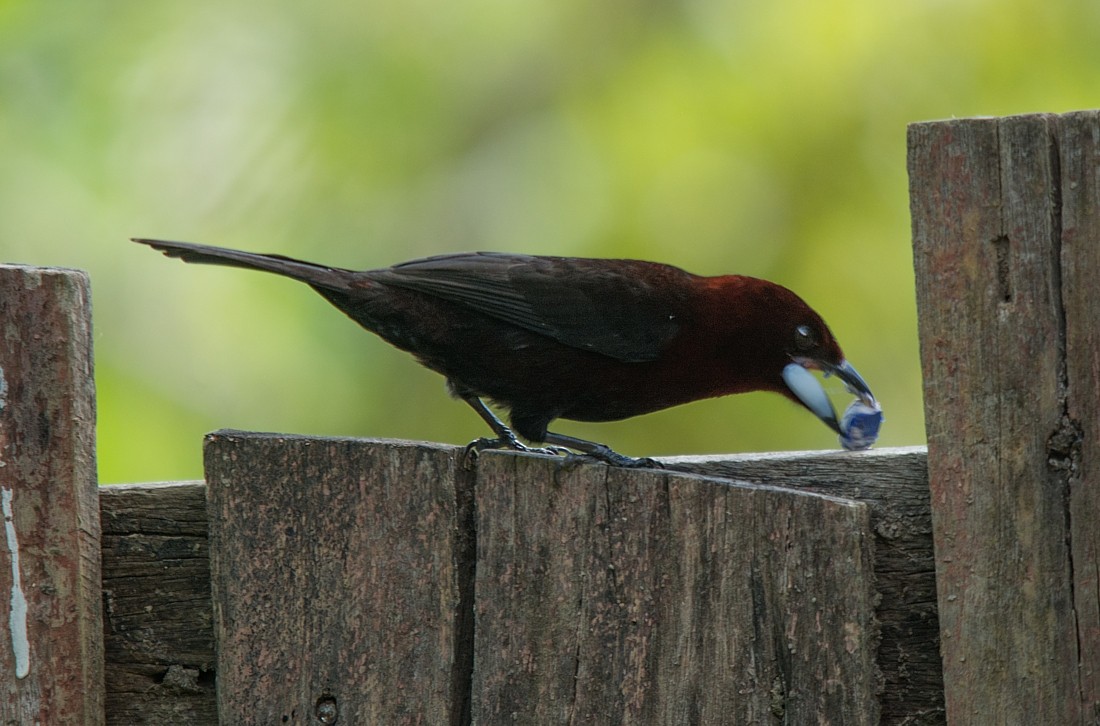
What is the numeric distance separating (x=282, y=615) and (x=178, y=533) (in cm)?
27

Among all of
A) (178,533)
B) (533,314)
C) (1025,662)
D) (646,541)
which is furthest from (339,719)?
(533,314)

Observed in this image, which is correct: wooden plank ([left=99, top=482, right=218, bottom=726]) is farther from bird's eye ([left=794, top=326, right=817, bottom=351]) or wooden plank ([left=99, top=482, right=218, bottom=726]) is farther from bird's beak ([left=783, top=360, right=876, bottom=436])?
bird's eye ([left=794, top=326, right=817, bottom=351])

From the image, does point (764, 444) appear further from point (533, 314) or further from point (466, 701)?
point (466, 701)

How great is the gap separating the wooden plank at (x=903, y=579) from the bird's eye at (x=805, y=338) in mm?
1385

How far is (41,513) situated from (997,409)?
154 centimetres

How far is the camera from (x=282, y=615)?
205 cm

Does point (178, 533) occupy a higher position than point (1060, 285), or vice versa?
point (1060, 285)

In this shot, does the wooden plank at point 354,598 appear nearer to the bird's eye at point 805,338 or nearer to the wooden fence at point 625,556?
the wooden fence at point 625,556

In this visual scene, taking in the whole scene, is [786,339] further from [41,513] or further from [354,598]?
[41,513]

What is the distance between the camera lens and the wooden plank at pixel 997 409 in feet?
6.06

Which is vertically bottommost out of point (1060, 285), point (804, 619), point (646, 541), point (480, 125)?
point (804, 619)

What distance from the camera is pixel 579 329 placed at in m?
3.70

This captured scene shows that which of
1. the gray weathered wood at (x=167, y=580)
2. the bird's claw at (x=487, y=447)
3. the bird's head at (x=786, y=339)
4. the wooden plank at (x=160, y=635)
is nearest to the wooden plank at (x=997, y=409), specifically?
the gray weathered wood at (x=167, y=580)

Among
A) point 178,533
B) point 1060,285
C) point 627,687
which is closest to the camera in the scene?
point 1060,285
